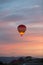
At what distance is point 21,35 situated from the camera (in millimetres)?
35469

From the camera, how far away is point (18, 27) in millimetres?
33844

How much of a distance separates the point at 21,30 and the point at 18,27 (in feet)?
1.62

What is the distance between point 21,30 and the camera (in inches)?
1335

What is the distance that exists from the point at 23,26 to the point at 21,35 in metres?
2.05

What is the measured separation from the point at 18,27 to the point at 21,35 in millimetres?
1908

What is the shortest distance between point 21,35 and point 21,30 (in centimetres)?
167

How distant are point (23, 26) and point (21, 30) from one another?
545mm

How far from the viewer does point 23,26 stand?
33.7 meters
